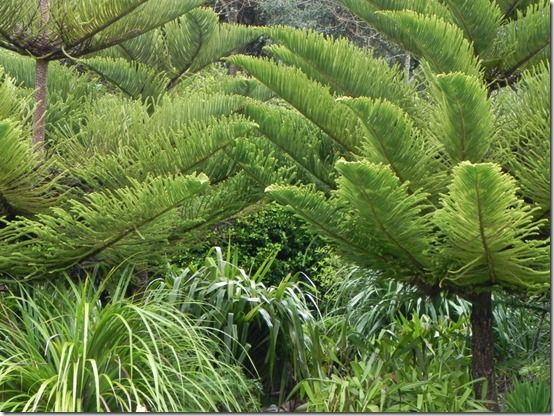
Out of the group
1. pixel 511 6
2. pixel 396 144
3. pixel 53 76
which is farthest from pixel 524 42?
pixel 53 76

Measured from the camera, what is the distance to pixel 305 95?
10.7 ft

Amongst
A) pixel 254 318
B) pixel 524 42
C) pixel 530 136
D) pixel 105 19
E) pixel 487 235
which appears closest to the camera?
pixel 487 235

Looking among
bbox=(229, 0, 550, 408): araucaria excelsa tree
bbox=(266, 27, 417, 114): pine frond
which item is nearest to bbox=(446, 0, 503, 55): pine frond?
bbox=(229, 0, 550, 408): araucaria excelsa tree

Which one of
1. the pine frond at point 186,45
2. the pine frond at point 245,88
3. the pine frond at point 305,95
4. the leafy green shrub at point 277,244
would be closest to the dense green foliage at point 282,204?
the pine frond at point 305,95

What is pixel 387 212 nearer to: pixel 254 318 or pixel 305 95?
pixel 305 95

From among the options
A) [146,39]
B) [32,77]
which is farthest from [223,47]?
[32,77]

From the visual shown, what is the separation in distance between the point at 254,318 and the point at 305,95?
1.19 m

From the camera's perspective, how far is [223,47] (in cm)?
472

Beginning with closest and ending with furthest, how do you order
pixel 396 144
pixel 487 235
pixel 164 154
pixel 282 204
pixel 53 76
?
pixel 487 235 → pixel 396 144 → pixel 282 204 → pixel 164 154 → pixel 53 76

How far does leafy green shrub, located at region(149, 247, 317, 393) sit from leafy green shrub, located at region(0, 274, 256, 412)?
0.43 meters

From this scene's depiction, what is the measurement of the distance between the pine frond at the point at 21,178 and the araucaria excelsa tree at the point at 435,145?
858mm

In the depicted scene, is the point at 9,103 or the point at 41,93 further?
the point at 41,93

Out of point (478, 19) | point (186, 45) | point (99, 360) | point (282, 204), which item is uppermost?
point (186, 45)

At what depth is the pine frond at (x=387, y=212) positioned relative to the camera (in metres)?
2.55
